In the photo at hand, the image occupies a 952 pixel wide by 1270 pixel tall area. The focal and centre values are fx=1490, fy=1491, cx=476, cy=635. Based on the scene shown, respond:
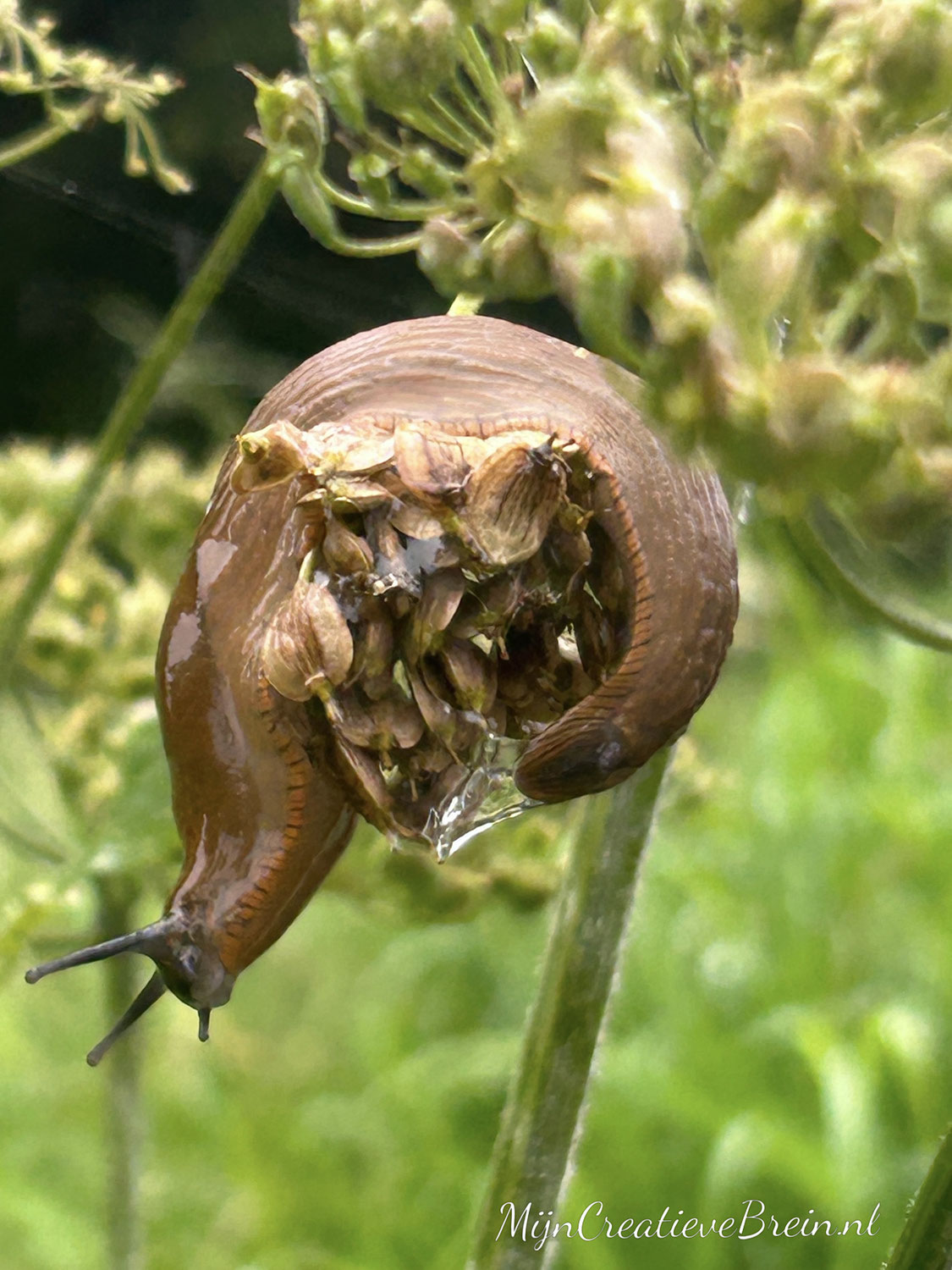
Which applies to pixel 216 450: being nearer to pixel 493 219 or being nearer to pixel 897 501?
pixel 493 219

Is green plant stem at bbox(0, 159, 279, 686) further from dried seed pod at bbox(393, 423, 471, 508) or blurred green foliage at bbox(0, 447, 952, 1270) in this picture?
dried seed pod at bbox(393, 423, 471, 508)

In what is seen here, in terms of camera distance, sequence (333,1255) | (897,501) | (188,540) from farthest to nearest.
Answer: (333,1255) → (188,540) → (897,501)

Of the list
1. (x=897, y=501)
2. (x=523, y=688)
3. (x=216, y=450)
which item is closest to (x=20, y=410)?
(x=216, y=450)

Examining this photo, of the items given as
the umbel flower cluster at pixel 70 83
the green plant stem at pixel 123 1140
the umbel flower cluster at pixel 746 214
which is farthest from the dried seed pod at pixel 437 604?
the green plant stem at pixel 123 1140

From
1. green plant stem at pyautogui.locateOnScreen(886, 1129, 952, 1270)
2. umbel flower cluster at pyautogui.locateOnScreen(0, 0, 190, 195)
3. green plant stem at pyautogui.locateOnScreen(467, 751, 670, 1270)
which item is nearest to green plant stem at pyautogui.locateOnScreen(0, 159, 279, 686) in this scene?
umbel flower cluster at pyautogui.locateOnScreen(0, 0, 190, 195)

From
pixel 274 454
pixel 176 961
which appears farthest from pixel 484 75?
pixel 176 961
